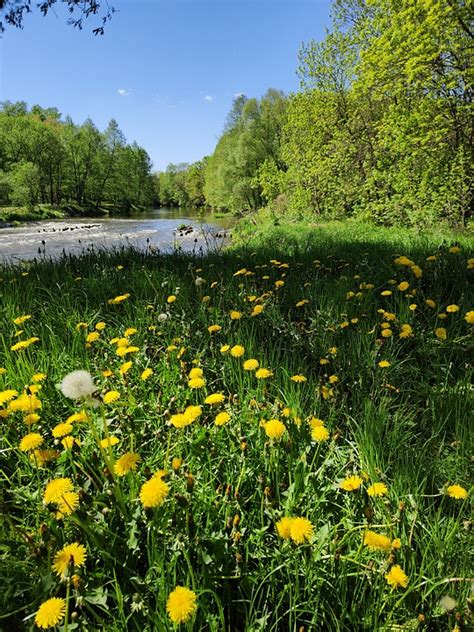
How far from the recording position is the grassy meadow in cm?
92

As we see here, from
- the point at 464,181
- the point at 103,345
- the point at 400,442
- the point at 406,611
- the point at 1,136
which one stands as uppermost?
the point at 1,136

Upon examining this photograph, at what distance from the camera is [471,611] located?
857mm

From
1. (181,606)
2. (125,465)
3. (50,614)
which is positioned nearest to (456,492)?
(181,606)

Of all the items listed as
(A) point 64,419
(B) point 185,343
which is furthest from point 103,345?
(A) point 64,419

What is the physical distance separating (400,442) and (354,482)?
0.43 metres

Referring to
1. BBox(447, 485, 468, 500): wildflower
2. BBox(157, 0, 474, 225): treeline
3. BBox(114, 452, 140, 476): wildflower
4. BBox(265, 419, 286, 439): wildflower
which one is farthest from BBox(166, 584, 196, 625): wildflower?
BBox(157, 0, 474, 225): treeline

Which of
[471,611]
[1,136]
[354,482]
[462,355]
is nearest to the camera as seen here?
[471,611]

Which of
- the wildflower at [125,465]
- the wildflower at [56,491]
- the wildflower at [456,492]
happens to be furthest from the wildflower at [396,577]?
the wildflower at [56,491]

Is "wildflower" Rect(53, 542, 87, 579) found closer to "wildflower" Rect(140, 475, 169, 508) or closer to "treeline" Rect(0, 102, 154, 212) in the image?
"wildflower" Rect(140, 475, 169, 508)

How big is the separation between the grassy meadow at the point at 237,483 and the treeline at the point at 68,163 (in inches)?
1732

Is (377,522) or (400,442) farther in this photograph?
(400,442)

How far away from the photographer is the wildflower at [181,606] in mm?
753

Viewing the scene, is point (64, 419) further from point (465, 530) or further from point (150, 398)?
point (465, 530)

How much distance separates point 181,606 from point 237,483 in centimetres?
Answer: 51
